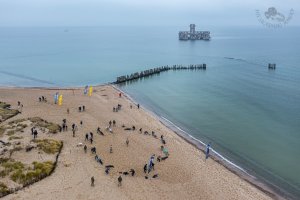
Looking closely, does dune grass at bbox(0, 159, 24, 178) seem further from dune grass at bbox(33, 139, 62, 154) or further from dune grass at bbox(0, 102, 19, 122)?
dune grass at bbox(0, 102, 19, 122)

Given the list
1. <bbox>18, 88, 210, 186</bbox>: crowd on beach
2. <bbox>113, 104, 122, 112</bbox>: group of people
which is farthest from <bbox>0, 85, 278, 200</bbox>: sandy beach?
<bbox>113, 104, 122, 112</bbox>: group of people

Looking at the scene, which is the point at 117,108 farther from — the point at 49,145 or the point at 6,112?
the point at 49,145

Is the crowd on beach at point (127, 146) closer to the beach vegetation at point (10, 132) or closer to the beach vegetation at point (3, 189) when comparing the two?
the beach vegetation at point (10, 132)

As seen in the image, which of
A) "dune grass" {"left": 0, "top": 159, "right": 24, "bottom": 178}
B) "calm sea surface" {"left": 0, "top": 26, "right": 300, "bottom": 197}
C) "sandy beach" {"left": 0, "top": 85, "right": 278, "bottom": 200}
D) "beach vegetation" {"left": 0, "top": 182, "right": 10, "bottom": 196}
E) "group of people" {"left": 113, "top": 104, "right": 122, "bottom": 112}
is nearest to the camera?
"beach vegetation" {"left": 0, "top": 182, "right": 10, "bottom": 196}

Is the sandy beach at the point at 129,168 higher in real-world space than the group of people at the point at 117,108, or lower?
lower

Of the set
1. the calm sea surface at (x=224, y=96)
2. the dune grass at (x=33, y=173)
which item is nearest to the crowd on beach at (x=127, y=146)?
the dune grass at (x=33, y=173)

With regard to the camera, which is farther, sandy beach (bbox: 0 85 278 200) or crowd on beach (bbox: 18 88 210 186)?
crowd on beach (bbox: 18 88 210 186)
